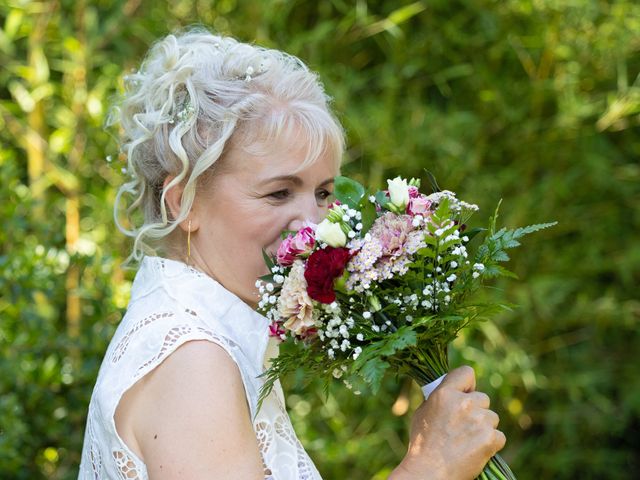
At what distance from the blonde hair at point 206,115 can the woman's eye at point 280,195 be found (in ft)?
0.28

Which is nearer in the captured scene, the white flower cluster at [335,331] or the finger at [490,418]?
the white flower cluster at [335,331]

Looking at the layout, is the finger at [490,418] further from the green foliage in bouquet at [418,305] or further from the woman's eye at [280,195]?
the woman's eye at [280,195]

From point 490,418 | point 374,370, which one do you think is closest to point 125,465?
point 374,370

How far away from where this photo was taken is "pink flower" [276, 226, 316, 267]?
179cm

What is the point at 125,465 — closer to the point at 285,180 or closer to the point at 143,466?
the point at 143,466

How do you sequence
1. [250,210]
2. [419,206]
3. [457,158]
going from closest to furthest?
[419,206] < [250,210] < [457,158]

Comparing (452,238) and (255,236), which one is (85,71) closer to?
(255,236)

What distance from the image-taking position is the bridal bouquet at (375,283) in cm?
173

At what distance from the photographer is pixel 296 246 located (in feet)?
5.95

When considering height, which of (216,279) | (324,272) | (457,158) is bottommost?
(457,158)

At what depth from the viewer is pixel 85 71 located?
340 centimetres

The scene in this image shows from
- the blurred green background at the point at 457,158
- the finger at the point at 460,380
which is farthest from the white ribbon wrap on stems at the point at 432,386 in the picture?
the blurred green background at the point at 457,158

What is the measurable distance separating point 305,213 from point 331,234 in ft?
0.88

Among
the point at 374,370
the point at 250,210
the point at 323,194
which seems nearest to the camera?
the point at 374,370
